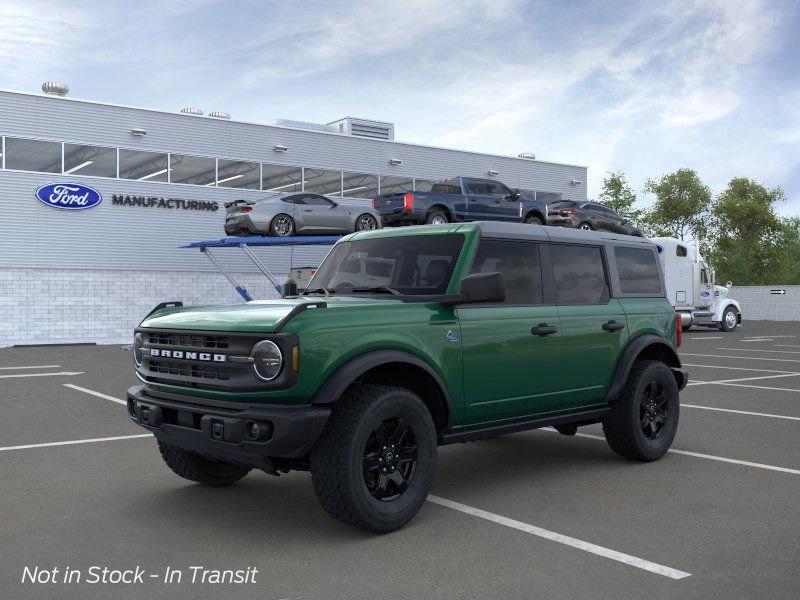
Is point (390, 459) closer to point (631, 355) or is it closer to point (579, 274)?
point (579, 274)

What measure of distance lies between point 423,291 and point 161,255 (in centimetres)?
2490

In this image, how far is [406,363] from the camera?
5.11 m

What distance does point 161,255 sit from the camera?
95.2ft

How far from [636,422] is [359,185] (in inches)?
1086

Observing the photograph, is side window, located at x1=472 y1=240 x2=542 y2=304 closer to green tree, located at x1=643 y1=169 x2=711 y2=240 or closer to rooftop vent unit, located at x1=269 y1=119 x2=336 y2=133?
rooftop vent unit, located at x1=269 y1=119 x2=336 y2=133

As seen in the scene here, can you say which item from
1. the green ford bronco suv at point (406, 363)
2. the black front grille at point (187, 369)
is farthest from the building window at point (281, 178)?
the black front grille at point (187, 369)

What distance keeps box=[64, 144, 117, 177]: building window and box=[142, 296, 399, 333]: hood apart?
77.5 feet

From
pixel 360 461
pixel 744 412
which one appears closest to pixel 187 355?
pixel 360 461

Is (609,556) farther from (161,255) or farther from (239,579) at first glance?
(161,255)

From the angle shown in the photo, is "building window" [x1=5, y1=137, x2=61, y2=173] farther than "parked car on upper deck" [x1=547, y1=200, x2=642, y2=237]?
Yes

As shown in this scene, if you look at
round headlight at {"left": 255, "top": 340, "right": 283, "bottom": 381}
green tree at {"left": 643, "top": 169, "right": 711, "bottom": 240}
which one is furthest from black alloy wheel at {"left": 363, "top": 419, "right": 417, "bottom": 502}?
green tree at {"left": 643, "top": 169, "right": 711, "bottom": 240}

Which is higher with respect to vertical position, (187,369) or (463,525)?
(187,369)

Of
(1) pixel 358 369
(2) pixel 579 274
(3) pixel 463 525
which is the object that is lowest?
(3) pixel 463 525

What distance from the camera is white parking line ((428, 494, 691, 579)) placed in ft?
13.9
